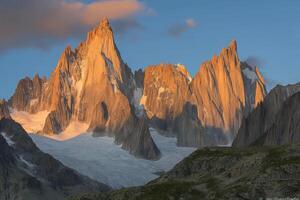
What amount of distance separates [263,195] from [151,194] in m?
21.0

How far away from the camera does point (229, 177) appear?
426 feet

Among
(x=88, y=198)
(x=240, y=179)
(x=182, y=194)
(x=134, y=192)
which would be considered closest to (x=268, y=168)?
(x=240, y=179)

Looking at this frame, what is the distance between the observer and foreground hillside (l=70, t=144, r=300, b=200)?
118250 mm

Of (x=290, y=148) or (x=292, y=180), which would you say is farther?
(x=290, y=148)

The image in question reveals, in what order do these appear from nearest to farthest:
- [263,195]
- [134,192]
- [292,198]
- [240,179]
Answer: [292,198]
[263,195]
[240,179]
[134,192]

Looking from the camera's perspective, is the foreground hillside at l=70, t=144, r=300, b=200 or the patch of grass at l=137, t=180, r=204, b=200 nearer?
the foreground hillside at l=70, t=144, r=300, b=200

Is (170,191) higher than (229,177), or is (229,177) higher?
(229,177)

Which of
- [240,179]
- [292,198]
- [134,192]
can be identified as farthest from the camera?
[134,192]

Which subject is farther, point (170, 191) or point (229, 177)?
point (229, 177)

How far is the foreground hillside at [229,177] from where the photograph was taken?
4656 inches

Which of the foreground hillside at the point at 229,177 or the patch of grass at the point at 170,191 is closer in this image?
the foreground hillside at the point at 229,177

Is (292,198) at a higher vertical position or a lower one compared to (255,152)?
lower

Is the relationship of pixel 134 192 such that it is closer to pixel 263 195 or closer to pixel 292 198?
pixel 263 195

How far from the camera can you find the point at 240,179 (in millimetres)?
124562
